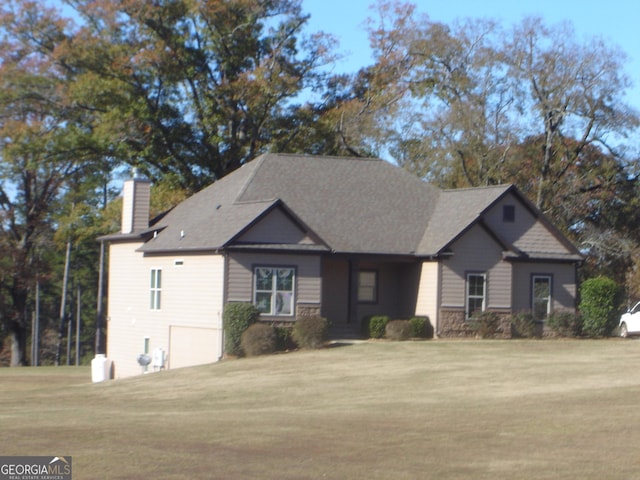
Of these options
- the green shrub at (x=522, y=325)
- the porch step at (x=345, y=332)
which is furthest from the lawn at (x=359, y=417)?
the green shrub at (x=522, y=325)

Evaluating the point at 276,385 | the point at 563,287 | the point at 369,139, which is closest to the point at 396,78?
the point at 369,139

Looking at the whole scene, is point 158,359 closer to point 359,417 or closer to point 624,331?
point 624,331

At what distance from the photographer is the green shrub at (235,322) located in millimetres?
35156

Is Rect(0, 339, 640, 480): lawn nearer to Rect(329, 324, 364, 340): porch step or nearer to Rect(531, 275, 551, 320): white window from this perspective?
Rect(329, 324, 364, 340): porch step

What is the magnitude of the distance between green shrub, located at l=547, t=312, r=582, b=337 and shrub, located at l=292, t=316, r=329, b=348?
9.45 meters

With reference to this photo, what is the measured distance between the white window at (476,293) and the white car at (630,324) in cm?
664

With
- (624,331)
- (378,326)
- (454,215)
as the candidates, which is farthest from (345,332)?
(624,331)

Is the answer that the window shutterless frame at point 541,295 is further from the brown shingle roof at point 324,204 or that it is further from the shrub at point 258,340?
the shrub at point 258,340

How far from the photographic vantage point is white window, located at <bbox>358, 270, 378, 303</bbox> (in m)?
40.5

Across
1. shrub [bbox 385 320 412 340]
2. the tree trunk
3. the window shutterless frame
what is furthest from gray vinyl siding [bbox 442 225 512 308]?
the tree trunk

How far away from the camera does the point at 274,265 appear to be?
3622 cm

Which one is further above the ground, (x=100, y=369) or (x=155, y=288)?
(x=155, y=288)

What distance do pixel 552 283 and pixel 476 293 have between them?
367 centimetres

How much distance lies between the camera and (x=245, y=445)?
16.3 meters
